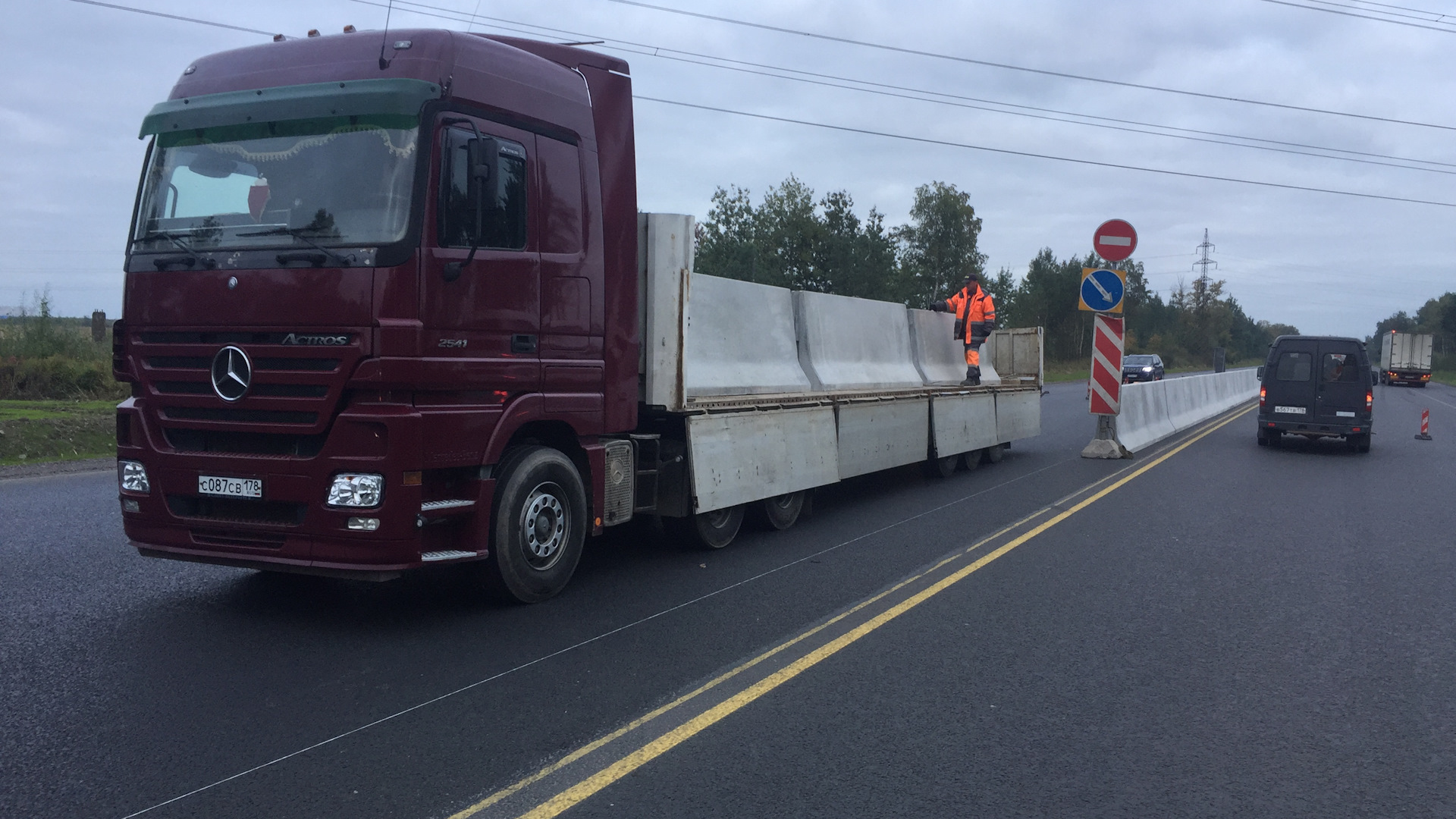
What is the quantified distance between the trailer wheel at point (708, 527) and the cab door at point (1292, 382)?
1314 centimetres

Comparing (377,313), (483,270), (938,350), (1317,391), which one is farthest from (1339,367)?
(377,313)

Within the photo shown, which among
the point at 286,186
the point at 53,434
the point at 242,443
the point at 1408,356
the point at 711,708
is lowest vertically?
the point at 711,708

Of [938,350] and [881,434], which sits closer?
[881,434]

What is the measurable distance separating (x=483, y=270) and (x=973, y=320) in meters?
9.55

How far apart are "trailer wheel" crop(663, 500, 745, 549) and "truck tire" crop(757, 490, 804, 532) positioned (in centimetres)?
47

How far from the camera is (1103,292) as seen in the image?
48.6ft

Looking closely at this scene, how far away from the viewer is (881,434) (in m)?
10.5

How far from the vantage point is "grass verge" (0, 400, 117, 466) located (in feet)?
43.3

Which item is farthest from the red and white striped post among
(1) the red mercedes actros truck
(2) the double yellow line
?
(1) the red mercedes actros truck

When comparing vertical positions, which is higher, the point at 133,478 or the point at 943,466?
the point at 133,478

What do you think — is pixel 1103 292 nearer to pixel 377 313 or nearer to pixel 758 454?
pixel 758 454

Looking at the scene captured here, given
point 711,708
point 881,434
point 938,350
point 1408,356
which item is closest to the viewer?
point 711,708

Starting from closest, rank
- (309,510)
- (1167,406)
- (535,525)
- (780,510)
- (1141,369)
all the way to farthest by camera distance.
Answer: (309,510), (535,525), (780,510), (1167,406), (1141,369)

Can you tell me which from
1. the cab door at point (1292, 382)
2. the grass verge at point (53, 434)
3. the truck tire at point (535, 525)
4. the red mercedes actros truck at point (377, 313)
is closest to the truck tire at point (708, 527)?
the red mercedes actros truck at point (377, 313)
